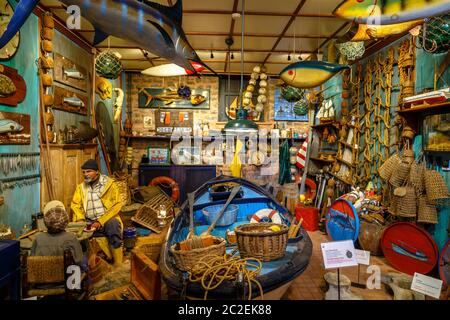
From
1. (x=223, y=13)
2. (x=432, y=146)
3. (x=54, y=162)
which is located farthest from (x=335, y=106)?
(x=54, y=162)

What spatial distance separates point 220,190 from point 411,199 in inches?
118

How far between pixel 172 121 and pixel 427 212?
6.81 metres

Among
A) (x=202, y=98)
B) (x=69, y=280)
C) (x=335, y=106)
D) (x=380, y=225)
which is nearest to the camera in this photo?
(x=69, y=280)

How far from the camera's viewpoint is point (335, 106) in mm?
6906

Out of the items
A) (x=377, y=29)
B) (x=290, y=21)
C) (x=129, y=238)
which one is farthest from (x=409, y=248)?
(x=129, y=238)

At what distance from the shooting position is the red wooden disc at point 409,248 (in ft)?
12.4

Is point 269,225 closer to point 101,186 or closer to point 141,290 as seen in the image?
point 141,290

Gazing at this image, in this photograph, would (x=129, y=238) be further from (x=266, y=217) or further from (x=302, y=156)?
(x=302, y=156)

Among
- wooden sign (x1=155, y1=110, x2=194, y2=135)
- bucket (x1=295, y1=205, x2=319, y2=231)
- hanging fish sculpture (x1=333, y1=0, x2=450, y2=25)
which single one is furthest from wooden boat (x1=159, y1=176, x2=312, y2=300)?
wooden sign (x1=155, y1=110, x2=194, y2=135)

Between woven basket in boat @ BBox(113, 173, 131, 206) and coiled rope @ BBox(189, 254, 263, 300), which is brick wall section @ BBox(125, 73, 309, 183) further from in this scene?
coiled rope @ BBox(189, 254, 263, 300)

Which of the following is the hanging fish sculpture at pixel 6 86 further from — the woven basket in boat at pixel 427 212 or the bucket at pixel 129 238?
the woven basket in boat at pixel 427 212

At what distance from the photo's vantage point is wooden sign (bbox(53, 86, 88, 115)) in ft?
16.5

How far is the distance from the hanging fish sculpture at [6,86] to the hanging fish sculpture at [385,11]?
3759 mm

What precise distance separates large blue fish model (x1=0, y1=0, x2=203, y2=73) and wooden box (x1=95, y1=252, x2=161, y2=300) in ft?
7.06
